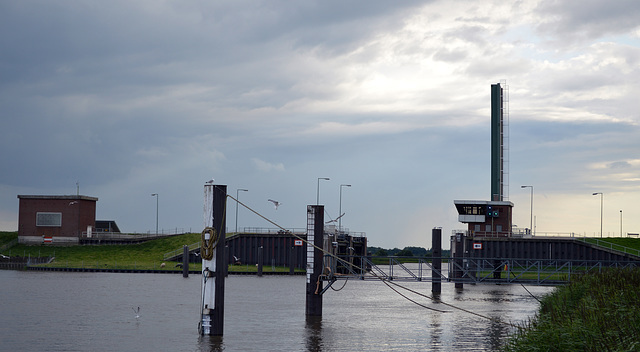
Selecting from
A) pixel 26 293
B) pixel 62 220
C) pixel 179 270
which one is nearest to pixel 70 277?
pixel 179 270

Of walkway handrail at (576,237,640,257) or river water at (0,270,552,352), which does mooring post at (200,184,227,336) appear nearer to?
river water at (0,270,552,352)

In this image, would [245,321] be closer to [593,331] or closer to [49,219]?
[593,331]

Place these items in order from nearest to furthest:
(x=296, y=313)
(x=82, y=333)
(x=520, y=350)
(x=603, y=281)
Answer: (x=520, y=350) → (x=603, y=281) → (x=82, y=333) → (x=296, y=313)

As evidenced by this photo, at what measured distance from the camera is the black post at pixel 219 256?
27.1 m

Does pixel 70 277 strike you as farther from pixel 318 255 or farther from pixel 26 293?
pixel 318 255

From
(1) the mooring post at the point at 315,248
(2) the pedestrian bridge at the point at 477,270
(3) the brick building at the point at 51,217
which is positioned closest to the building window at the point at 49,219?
(3) the brick building at the point at 51,217

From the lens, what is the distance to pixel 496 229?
334ft

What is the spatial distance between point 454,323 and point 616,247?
65834 millimetres

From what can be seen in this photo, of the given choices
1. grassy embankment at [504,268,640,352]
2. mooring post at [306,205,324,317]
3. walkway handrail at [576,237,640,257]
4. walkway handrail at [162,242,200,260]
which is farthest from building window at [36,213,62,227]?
grassy embankment at [504,268,640,352]

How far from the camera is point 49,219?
108000 millimetres

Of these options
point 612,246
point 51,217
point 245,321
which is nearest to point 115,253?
point 51,217

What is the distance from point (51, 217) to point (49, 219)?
49cm

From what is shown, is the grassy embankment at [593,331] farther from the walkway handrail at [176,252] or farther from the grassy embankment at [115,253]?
the walkway handrail at [176,252]

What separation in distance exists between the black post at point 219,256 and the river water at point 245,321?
80cm
